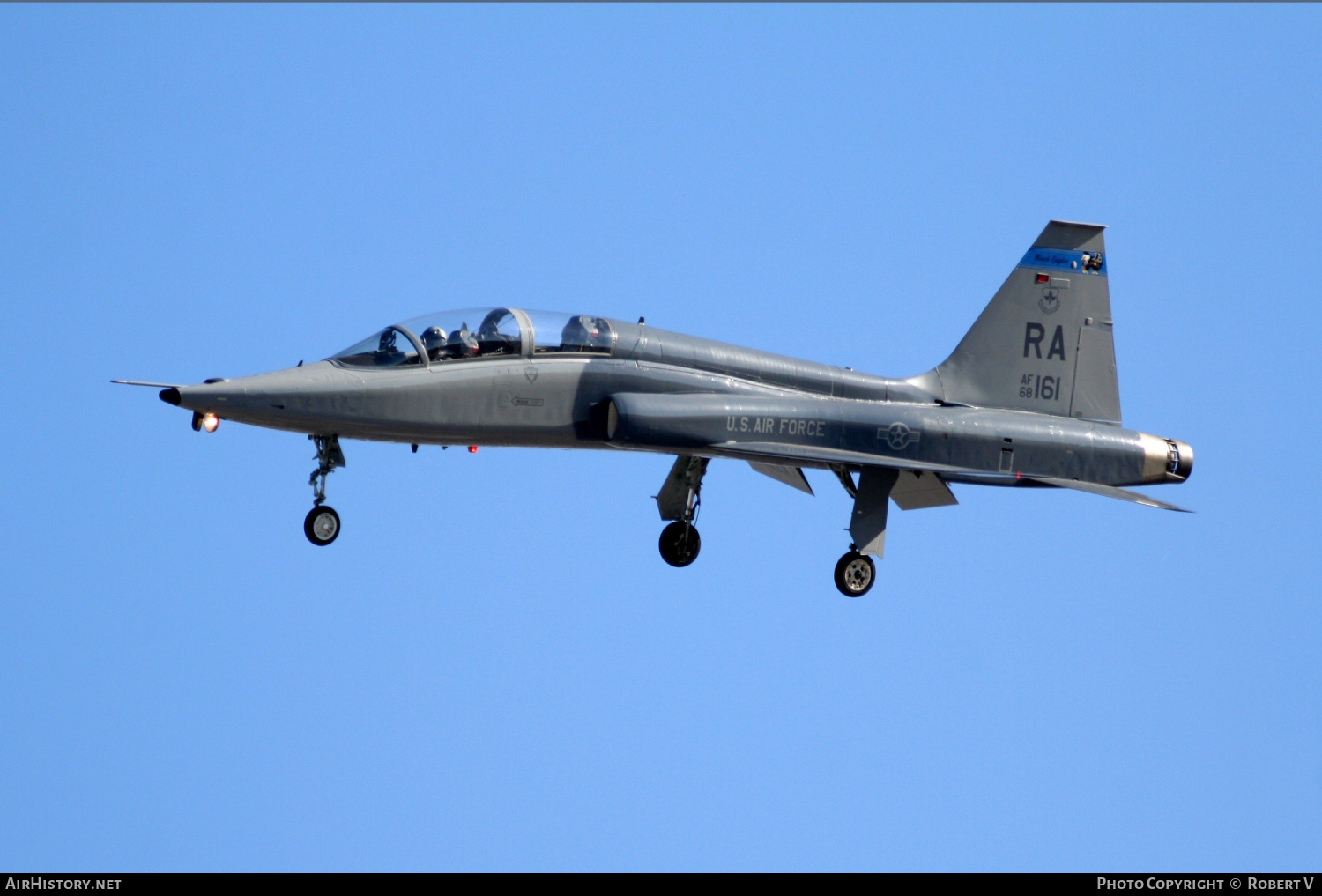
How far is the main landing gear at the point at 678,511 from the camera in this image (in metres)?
24.3

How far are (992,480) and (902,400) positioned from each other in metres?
1.63

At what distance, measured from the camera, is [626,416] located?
68.9ft

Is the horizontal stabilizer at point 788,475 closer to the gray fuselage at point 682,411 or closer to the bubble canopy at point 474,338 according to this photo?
the gray fuselage at point 682,411

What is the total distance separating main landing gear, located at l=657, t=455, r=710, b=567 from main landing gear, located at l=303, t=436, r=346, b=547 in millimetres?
5356

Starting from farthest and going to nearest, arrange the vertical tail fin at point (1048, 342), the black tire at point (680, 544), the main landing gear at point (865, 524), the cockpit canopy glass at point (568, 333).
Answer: the black tire at point (680, 544)
the vertical tail fin at point (1048, 342)
the main landing gear at point (865, 524)
the cockpit canopy glass at point (568, 333)

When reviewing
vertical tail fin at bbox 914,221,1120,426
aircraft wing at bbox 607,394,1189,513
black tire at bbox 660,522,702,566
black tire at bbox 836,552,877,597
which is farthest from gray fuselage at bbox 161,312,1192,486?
black tire at bbox 660,522,702,566

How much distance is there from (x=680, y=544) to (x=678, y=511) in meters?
0.46

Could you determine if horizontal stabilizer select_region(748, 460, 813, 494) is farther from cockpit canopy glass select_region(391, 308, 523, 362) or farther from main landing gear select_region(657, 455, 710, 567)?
cockpit canopy glass select_region(391, 308, 523, 362)

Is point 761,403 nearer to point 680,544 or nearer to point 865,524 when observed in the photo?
point 865,524

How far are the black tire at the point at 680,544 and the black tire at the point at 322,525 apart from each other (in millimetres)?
5612

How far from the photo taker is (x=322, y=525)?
20250mm

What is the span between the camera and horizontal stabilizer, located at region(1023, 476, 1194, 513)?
22.1 metres

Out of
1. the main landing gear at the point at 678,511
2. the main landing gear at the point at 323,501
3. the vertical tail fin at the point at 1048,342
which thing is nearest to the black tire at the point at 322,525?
the main landing gear at the point at 323,501
